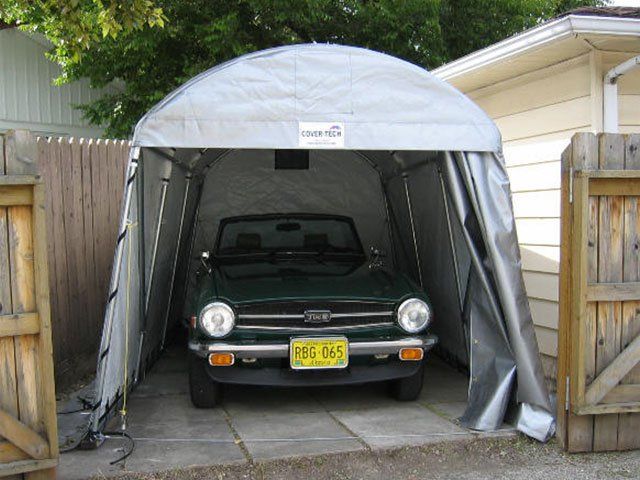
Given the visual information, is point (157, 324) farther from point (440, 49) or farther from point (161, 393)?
point (440, 49)

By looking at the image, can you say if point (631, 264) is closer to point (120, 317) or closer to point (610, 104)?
point (610, 104)

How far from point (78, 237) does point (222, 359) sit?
2.36 metres

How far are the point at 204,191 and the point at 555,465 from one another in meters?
5.43

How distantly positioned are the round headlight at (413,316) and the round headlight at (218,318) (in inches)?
52.9

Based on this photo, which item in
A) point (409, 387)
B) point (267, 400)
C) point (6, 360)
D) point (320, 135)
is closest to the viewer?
point (6, 360)

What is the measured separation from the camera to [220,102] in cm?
463

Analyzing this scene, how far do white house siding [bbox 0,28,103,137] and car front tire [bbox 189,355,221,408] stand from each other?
772 centimetres

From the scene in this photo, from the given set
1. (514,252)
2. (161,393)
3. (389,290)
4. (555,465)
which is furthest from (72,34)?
(555,465)

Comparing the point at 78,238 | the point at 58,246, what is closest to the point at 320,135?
the point at 58,246

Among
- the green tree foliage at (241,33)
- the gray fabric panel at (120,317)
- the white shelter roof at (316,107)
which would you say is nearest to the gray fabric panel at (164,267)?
the gray fabric panel at (120,317)

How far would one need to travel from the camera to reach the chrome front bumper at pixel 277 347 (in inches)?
198

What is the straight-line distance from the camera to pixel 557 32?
5289 mm

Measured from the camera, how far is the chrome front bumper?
16.5ft

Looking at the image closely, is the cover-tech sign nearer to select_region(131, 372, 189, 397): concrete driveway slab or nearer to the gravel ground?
the gravel ground
